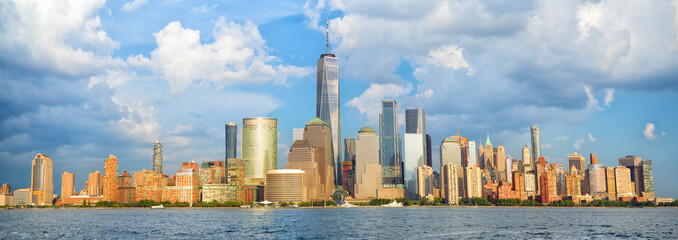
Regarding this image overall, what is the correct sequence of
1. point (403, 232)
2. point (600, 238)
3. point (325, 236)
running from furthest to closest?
point (403, 232), point (325, 236), point (600, 238)

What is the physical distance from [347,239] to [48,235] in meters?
63.5

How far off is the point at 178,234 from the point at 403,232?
4717 cm

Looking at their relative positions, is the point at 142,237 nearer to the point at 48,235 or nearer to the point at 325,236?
the point at 48,235

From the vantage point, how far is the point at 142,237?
119125 mm

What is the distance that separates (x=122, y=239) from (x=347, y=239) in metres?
42.8

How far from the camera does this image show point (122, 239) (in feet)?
377

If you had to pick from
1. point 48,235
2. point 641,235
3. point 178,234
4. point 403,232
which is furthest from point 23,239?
point 641,235

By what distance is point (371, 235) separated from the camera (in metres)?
120

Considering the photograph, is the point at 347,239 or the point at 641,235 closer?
the point at 347,239

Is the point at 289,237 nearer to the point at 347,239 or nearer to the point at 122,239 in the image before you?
the point at 347,239

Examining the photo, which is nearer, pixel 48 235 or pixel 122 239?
pixel 122 239

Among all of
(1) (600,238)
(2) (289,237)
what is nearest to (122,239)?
(2) (289,237)

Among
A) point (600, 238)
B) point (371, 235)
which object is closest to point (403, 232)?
point (371, 235)

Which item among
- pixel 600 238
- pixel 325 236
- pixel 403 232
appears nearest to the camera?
pixel 600 238
